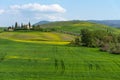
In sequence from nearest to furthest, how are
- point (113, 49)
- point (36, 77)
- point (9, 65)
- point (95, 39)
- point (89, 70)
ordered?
point (36, 77)
point (89, 70)
point (9, 65)
point (113, 49)
point (95, 39)

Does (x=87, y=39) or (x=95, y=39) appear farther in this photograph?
(x=87, y=39)

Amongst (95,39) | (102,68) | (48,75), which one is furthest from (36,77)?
(95,39)

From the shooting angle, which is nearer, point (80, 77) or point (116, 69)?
point (80, 77)

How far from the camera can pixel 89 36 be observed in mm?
108125

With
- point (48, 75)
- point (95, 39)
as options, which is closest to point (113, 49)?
point (95, 39)

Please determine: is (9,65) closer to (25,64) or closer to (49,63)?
(25,64)

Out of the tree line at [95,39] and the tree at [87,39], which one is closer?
the tree line at [95,39]

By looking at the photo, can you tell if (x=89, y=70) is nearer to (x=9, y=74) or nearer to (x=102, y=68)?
(x=102, y=68)

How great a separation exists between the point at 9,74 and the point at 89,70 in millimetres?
10636

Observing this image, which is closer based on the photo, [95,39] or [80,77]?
[80,77]

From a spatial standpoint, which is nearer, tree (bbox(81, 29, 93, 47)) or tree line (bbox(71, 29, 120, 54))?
tree line (bbox(71, 29, 120, 54))

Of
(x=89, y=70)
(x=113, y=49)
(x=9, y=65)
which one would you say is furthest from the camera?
(x=113, y=49)

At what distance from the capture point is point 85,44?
108m

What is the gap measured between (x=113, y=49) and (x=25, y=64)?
32154 mm
